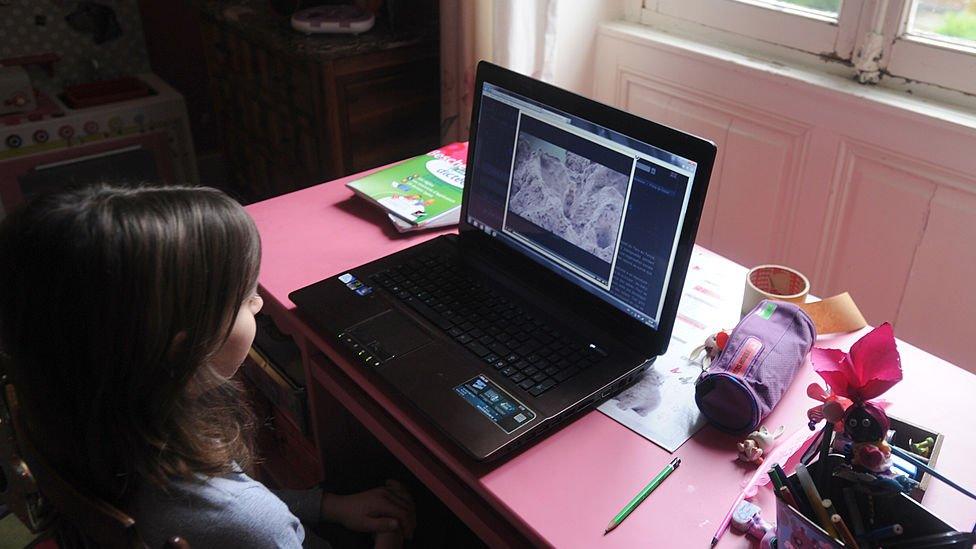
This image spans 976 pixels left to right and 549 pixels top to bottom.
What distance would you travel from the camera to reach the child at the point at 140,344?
688mm

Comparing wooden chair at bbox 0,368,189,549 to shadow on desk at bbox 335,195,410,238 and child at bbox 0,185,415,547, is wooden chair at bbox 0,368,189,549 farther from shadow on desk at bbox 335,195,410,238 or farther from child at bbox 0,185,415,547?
shadow on desk at bbox 335,195,410,238

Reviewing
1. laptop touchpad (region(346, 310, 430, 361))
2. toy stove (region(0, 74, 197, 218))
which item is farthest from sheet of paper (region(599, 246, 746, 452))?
toy stove (region(0, 74, 197, 218))

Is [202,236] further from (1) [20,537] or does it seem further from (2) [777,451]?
(1) [20,537]

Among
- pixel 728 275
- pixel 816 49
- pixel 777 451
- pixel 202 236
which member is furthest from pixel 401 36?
pixel 777 451

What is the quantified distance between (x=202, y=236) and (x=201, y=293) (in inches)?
2.2

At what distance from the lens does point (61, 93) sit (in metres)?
2.57

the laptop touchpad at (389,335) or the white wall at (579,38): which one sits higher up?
the white wall at (579,38)

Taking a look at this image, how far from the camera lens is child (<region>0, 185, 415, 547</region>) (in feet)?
2.26

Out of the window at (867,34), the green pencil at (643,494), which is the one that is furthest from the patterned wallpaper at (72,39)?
the green pencil at (643,494)

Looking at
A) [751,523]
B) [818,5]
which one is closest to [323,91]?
[818,5]

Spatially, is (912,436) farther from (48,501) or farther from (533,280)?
(48,501)

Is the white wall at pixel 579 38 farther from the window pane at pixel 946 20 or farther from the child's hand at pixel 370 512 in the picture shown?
the child's hand at pixel 370 512

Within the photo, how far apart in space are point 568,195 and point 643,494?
1.34 ft

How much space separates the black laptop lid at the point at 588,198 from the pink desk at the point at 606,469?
0.54 feet
